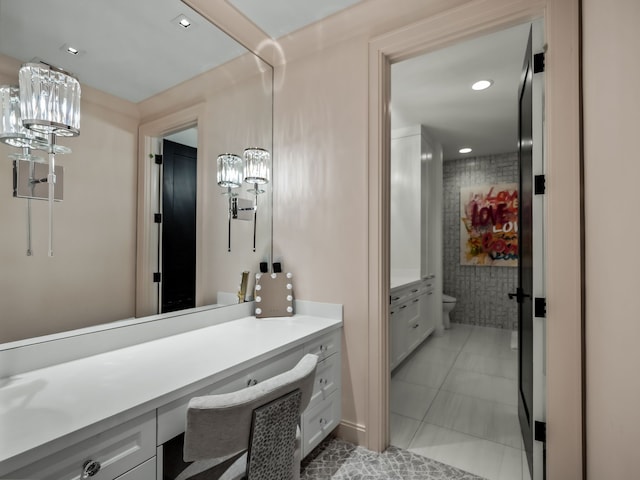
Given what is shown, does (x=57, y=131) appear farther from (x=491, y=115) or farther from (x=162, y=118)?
(x=491, y=115)

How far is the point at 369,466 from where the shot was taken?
177 cm

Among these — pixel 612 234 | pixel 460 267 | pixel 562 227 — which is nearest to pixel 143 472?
pixel 612 234

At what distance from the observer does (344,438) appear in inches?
78.3

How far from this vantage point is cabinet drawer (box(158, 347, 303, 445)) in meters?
1.02

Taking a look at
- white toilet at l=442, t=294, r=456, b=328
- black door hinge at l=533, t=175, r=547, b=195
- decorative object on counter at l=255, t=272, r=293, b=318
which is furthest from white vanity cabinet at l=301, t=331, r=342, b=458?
white toilet at l=442, t=294, r=456, b=328

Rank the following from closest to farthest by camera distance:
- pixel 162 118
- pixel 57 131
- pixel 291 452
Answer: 1. pixel 291 452
2. pixel 57 131
3. pixel 162 118

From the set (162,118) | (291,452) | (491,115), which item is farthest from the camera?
(491,115)

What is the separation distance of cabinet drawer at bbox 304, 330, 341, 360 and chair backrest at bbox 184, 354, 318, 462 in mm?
751

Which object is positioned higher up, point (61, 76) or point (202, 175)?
point (61, 76)

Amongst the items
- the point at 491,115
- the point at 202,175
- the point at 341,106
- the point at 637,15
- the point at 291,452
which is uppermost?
the point at 491,115

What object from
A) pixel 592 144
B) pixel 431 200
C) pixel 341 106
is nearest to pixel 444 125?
pixel 431 200

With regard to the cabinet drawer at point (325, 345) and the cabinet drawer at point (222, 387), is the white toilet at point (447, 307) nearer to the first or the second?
the cabinet drawer at point (325, 345)

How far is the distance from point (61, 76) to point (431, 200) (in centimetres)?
409

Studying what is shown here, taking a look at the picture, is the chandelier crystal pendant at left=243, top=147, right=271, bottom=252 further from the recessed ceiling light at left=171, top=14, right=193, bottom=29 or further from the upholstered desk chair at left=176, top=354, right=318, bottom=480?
the upholstered desk chair at left=176, top=354, right=318, bottom=480
